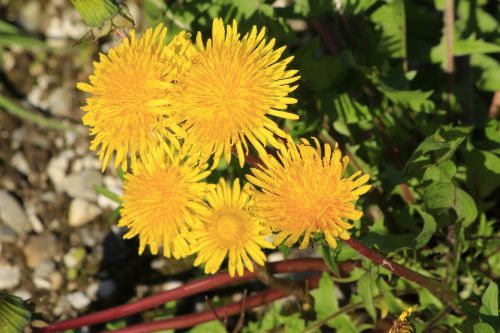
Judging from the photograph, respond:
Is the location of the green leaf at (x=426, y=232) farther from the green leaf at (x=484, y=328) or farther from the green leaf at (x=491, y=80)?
the green leaf at (x=491, y=80)

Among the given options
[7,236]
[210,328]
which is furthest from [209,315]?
[7,236]

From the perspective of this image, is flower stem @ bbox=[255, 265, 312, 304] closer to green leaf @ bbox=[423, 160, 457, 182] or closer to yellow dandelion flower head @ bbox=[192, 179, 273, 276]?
yellow dandelion flower head @ bbox=[192, 179, 273, 276]

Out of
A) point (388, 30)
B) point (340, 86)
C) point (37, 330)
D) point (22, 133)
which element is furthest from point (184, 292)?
point (22, 133)

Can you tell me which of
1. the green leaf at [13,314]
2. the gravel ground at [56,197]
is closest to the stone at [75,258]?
the gravel ground at [56,197]

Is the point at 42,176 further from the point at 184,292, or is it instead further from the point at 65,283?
the point at 184,292

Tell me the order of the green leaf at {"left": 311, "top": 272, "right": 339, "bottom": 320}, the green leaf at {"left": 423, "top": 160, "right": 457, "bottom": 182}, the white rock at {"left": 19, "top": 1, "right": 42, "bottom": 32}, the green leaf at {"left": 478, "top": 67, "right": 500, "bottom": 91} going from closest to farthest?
the green leaf at {"left": 423, "top": 160, "right": 457, "bottom": 182} < the green leaf at {"left": 311, "top": 272, "right": 339, "bottom": 320} < the green leaf at {"left": 478, "top": 67, "right": 500, "bottom": 91} < the white rock at {"left": 19, "top": 1, "right": 42, "bottom": 32}

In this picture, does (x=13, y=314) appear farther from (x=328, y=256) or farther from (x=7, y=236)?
(x=7, y=236)

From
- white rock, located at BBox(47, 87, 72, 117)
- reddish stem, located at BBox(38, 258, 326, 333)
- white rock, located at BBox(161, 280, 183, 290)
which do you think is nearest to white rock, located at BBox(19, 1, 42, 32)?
white rock, located at BBox(47, 87, 72, 117)
